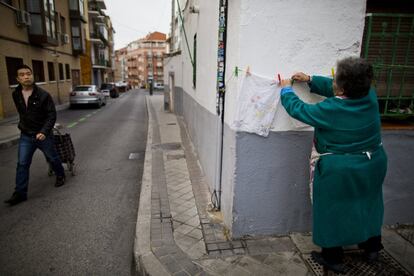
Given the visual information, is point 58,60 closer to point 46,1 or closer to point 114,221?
point 46,1

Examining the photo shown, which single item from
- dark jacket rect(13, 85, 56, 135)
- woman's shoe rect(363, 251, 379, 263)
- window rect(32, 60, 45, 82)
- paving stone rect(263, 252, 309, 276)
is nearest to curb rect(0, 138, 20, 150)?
dark jacket rect(13, 85, 56, 135)

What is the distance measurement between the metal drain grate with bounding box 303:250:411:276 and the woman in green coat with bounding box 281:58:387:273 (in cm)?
15

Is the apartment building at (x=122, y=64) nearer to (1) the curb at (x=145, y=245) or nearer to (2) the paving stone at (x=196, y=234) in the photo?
(1) the curb at (x=145, y=245)

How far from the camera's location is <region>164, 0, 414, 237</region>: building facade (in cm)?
260

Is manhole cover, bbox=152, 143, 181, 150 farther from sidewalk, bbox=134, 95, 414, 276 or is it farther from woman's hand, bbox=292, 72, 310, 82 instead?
woman's hand, bbox=292, 72, 310, 82

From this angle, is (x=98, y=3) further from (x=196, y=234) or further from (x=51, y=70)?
(x=196, y=234)

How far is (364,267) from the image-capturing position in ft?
8.54

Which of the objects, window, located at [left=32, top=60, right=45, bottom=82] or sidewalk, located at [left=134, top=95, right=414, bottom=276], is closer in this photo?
sidewalk, located at [left=134, top=95, right=414, bottom=276]

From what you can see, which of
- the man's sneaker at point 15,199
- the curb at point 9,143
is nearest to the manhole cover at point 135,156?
the man's sneaker at point 15,199

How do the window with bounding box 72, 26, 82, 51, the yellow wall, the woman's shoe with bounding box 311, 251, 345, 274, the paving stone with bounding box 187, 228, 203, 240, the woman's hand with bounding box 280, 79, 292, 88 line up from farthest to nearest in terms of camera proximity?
the yellow wall → the window with bounding box 72, 26, 82, 51 → the paving stone with bounding box 187, 228, 203, 240 → the woman's hand with bounding box 280, 79, 292, 88 → the woman's shoe with bounding box 311, 251, 345, 274

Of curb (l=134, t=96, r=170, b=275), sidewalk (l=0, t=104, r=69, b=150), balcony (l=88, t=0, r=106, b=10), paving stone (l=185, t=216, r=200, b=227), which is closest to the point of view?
curb (l=134, t=96, r=170, b=275)

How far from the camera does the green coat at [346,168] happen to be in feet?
7.07

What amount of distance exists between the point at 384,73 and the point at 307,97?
3.95ft

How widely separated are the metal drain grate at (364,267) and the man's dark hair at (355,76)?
1.58 meters
